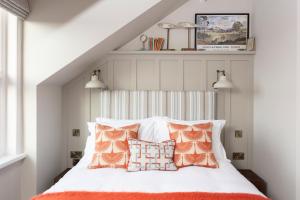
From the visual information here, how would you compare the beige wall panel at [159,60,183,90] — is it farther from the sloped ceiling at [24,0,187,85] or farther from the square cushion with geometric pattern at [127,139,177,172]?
the square cushion with geometric pattern at [127,139,177,172]

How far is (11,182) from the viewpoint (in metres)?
2.64

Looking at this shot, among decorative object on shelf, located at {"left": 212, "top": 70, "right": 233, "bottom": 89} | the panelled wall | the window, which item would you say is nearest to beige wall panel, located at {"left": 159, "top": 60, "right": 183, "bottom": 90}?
the panelled wall

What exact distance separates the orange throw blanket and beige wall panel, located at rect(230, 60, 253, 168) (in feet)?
5.31

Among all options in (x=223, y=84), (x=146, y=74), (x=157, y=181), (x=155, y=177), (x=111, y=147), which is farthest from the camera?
(x=146, y=74)

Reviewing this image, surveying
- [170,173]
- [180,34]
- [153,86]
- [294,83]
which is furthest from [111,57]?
[294,83]

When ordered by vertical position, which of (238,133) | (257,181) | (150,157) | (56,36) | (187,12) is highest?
(187,12)

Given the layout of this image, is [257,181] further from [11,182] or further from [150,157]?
[11,182]

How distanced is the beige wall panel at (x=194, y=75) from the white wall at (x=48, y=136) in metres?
1.46

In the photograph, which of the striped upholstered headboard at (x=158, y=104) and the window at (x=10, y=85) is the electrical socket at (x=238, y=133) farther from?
the window at (x=10, y=85)

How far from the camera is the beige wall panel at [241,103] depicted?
3529 mm

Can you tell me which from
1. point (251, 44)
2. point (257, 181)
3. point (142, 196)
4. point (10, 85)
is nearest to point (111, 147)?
point (142, 196)

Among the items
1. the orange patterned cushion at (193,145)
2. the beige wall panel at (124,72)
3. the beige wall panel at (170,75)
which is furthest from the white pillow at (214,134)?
the beige wall panel at (124,72)

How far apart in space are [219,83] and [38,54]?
6.03ft

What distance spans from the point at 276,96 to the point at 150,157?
1.33 meters
